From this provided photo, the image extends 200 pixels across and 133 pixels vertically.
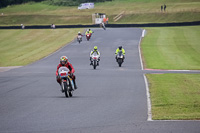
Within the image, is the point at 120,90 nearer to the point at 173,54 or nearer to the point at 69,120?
the point at 69,120

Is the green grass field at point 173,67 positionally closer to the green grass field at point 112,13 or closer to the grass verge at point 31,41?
the grass verge at point 31,41

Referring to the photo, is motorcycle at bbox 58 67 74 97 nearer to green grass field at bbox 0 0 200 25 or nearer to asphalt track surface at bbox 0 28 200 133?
asphalt track surface at bbox 0 28 200 133

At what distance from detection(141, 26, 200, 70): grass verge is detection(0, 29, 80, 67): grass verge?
11149 millimetres

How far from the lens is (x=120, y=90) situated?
16.7 meters

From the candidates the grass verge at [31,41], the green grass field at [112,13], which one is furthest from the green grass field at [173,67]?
the green grass field at [112,13]

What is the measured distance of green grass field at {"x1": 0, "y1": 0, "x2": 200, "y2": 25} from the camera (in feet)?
267

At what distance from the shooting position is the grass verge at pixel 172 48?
1286 inches

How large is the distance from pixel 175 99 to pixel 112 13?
80.3 metres

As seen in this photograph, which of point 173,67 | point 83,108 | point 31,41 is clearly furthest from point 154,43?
point 83,108

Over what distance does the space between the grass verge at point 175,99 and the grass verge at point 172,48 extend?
11.7m

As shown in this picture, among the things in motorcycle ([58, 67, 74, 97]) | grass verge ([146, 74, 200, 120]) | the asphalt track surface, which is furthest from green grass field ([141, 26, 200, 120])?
motorcycle ([58, 67, 74, 97])

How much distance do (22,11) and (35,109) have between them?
329 feet

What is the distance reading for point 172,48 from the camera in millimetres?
44938

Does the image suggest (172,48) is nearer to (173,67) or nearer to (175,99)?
(173,67)
